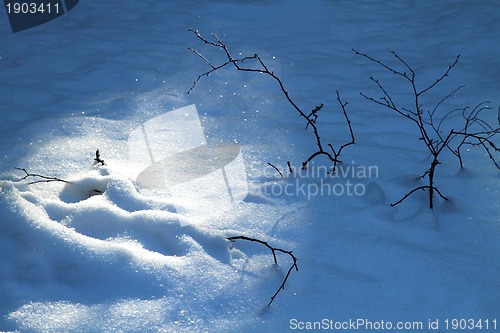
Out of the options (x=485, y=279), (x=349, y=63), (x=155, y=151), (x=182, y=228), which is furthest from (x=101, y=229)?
(x=349, y=63)

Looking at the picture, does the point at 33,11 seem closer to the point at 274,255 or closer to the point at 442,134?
the point at 442,134

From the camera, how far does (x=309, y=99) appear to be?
334 centimetres

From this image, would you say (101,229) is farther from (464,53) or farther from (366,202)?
(464,53)

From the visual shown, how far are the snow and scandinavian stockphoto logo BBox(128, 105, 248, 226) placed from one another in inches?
1.6

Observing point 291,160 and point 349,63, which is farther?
point 349,63

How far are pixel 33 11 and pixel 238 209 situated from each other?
13.5 feet

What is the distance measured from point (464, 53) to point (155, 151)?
2720mm

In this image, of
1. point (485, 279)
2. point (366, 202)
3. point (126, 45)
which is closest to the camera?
point (485, 279)

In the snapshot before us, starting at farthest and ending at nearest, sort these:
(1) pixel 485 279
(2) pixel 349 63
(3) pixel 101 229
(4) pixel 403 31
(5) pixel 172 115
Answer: (4) pixel 403 31, (2) pixel 349 63, (5) pixel 172 115, (3) pixel 101 229, (1) pixel 485 279

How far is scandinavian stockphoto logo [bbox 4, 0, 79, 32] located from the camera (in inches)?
191
